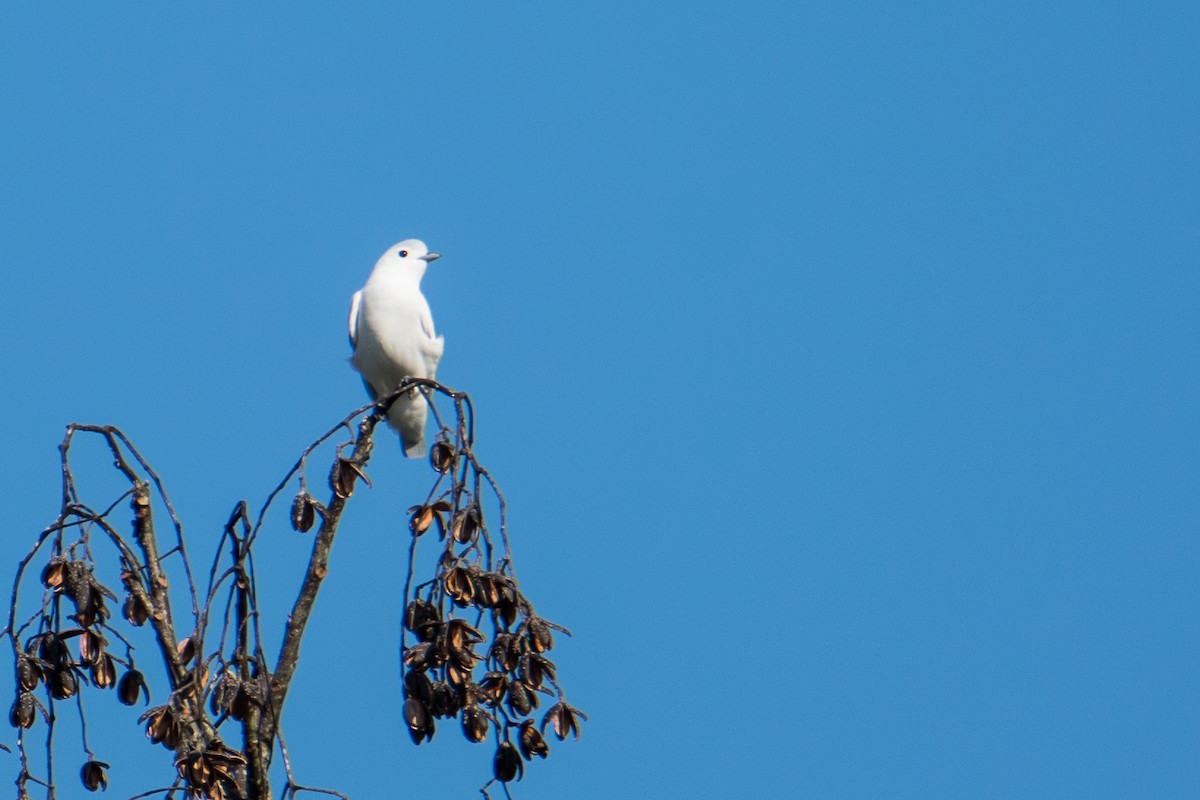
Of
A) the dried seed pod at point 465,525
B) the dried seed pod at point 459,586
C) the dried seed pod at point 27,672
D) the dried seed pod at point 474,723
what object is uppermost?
the dried seed pod at point 465,525

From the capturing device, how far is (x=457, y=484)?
471cm

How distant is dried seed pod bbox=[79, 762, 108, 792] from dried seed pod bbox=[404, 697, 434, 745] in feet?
2.79

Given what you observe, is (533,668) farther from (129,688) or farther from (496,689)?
(129,688)

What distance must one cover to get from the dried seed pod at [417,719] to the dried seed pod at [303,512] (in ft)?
1.88

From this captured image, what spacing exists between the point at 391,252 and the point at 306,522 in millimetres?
5286

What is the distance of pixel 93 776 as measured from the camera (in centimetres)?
462

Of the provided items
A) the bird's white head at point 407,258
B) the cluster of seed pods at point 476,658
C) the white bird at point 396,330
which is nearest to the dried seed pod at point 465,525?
the cluster of seed pods at point 476,658

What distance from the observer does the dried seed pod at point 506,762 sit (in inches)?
181

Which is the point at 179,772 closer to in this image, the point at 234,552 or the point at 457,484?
the point at 234,552

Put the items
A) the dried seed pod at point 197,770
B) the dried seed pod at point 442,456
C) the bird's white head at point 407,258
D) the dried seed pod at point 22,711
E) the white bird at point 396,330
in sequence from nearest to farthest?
the dried seed pod at point 197,770, the dried seed pod at point 22,711, the dried seed pod at point 442,456, the white bird at point 396,330, the bird's white head at point 407,258

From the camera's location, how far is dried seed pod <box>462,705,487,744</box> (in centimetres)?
450

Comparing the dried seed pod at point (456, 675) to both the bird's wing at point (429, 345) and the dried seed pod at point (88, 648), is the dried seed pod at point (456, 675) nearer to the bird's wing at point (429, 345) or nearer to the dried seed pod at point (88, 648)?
the dried seed pod at point (88, 648)

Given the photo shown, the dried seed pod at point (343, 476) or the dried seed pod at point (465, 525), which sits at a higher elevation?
the dried seed pod at point (343, 476)

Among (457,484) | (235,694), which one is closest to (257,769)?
(235,694)
